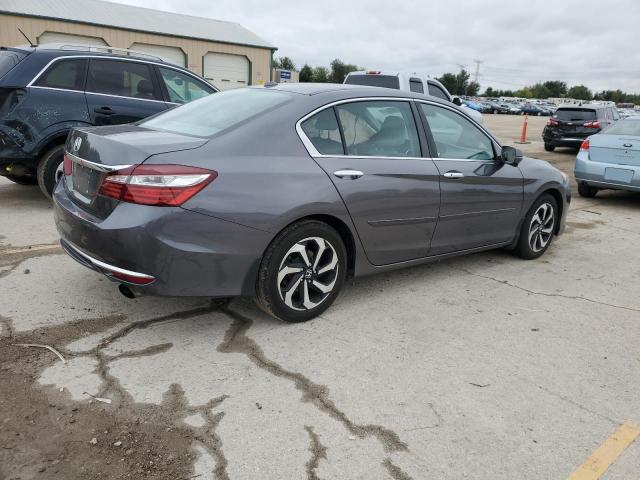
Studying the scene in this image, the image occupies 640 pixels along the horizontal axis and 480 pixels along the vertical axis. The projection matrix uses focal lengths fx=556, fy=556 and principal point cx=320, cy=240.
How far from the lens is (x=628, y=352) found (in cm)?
368

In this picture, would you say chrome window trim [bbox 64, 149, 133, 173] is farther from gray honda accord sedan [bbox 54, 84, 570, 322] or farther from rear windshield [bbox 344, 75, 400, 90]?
rear windshield [bbox 344, 75, 400, 90]

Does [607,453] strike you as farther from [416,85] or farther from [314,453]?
[416,85]

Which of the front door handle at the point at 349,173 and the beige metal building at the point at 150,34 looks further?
the beige metal building at the point at 150,34

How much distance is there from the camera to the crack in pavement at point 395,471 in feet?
7.77

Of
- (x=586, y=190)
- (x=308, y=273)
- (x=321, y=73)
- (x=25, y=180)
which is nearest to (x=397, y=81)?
(x=586, y=190)

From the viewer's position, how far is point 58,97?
6203mm

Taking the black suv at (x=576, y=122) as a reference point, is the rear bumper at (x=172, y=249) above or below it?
below

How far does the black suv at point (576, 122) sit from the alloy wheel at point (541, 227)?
496 inches

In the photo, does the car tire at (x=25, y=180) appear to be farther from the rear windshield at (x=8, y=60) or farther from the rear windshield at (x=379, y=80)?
the rear windshield at (x=379, y=80)

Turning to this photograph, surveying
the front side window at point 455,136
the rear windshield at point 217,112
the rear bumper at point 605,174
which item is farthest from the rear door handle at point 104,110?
the rear bumper at point 605,174

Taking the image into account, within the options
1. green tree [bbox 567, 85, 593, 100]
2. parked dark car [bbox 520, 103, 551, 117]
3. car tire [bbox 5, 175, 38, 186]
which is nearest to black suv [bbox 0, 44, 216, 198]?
car tire [bbox 5, 175, 38, 186]

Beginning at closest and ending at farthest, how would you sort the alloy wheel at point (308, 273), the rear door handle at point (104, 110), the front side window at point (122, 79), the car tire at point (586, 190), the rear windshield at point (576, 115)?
the alloy wheel at point (308, 273)
the rear door handle at point (104, 110)
the front side window at point (122, 79)
the car tire at point (586, 190)
the rear windshield at point (576, 115)

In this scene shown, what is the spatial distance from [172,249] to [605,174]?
26.0ft

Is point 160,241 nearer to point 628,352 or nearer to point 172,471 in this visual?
point 172,471
